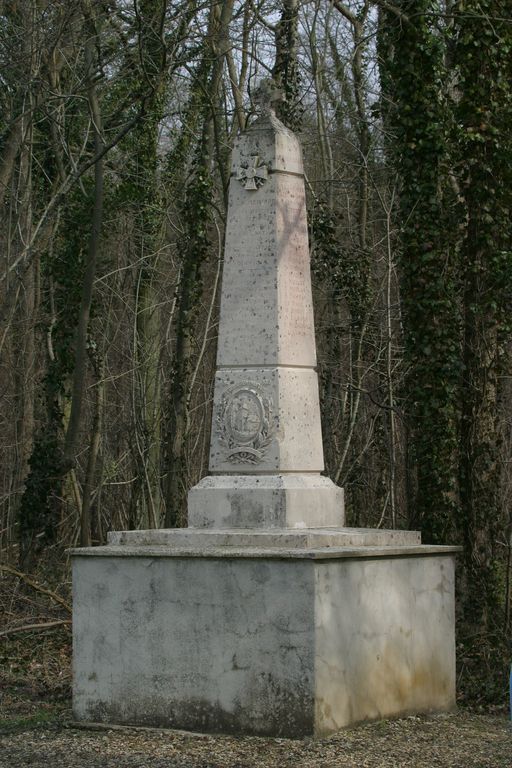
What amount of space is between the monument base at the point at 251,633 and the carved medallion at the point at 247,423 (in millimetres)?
666

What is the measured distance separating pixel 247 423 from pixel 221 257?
8.15 metres

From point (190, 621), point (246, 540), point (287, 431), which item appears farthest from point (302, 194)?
point (190, 621)

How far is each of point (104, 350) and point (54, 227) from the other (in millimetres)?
2053

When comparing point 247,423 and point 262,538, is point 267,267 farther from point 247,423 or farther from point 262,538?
point 262,538

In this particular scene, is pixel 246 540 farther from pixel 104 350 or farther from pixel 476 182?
pixel 104 350

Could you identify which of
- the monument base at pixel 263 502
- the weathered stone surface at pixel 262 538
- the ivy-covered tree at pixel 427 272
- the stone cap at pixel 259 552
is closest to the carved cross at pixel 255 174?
the monument base at pixel 263 502

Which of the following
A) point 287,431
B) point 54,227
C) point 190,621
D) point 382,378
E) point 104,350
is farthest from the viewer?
point 104,350

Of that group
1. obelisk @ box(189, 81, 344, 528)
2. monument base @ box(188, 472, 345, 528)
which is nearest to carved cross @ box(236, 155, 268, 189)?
→ obelisk @ box(189, 81, 344, 528)

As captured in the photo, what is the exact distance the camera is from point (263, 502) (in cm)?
820

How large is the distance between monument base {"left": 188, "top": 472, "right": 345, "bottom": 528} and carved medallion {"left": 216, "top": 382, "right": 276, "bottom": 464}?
0.16m

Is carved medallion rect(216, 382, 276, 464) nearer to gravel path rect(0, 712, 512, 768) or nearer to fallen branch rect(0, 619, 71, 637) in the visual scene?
gravel path rect(0, 712, 512, 768)

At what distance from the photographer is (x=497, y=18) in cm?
1087

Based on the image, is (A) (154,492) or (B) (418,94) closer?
(B) (418,94)

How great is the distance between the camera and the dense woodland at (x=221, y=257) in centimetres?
1085
